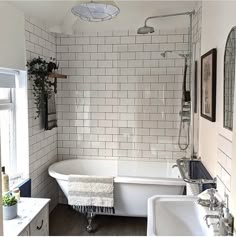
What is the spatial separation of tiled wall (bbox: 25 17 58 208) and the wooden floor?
37cm

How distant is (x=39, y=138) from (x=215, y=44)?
95.5 inches

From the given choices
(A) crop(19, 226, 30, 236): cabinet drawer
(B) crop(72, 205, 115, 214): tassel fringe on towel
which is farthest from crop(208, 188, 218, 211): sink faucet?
(B) crop(72, 205, 115, 214): tassel fringe on towel

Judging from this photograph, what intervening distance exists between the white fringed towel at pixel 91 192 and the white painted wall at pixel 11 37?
1479 millimetres

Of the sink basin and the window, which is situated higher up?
the window

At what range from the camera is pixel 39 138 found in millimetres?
3645

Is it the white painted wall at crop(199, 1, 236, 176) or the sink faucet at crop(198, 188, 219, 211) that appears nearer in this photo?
the sink faucet at crop(198, 188, 219, 211)

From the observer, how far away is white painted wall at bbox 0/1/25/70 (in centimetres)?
276

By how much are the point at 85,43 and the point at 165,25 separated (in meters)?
1.18

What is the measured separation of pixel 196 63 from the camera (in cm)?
334

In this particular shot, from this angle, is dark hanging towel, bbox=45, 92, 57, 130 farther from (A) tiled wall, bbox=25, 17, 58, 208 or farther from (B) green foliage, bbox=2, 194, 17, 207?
(B) green foliage, bbox=2, 194, 17, 207

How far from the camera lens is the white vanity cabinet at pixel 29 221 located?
2.20m

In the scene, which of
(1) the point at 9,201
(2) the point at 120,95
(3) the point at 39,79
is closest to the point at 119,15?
(2) the point at 120,95

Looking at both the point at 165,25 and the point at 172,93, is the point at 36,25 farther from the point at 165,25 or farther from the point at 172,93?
the point at 172,93

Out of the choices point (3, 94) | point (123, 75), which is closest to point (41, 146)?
point (3, 94)
